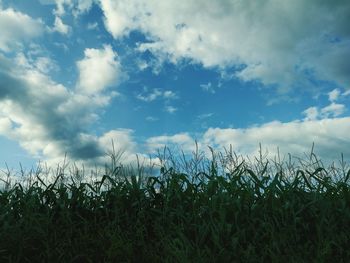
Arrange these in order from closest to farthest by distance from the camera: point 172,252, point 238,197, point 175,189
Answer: point 172,252 → point 238,197 → point 175,189

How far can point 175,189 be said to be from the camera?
5.77m

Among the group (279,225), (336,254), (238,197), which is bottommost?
(336,254)

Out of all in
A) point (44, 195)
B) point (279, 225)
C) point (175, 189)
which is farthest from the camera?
point (44, 195)

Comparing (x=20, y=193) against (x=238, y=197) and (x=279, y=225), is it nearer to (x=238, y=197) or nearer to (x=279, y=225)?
(x=238, y=197)

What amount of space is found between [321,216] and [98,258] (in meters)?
2.63

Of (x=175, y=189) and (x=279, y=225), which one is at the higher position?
(x=175, y=189)

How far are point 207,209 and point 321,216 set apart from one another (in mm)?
1313

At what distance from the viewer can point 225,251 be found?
454 centimetres

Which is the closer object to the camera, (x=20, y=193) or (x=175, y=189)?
(x=175, y=189)

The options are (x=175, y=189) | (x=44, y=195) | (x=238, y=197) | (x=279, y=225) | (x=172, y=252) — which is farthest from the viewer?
(x=44, y=195)

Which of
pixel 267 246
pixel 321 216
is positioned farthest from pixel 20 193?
pixel 321 216

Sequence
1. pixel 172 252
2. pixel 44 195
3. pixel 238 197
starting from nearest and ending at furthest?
pixel 172 252
pixel 238 197
pixel 44 195

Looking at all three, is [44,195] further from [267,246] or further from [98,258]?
[267,246]

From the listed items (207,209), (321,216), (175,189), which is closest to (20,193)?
(175,189)
